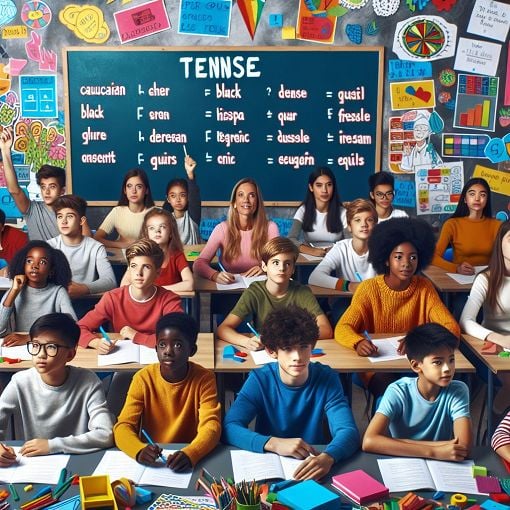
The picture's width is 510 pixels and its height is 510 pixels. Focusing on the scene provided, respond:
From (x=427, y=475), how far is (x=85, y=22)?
529 cm

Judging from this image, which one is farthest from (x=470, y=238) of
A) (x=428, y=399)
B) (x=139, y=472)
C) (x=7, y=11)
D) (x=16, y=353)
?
(x=7, y=11)

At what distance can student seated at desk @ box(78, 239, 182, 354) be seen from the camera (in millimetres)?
3623

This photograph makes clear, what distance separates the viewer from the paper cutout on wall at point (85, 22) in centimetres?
633

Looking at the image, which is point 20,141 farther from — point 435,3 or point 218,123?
point 435,3

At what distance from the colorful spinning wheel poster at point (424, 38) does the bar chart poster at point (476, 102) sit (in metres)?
0.31

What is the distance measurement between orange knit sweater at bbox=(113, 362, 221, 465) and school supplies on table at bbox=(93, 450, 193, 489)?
0.20 meters

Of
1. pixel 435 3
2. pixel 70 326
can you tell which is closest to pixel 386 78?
pixel 435 3

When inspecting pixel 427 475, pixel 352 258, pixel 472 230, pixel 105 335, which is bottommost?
pixel 427 475

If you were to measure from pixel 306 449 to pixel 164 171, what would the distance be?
4.58m

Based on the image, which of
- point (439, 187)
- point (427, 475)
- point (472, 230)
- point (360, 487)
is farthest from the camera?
point (439, 187)

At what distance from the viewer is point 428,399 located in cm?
267

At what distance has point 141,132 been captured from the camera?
21.6 ft

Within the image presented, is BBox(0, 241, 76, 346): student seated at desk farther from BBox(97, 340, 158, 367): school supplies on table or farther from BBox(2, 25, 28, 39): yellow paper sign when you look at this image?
BBox(2, 25, 28, 39): yellow paper sign

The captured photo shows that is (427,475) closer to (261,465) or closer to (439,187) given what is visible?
(261,465)
